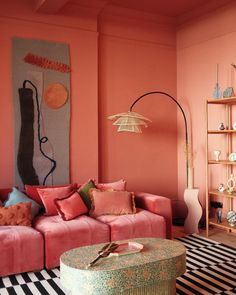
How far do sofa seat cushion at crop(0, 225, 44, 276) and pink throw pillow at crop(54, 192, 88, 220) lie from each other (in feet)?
1.52

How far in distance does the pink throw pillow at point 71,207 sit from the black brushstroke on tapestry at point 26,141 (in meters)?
0.72

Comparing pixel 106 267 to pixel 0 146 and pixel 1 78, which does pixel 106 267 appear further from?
pixel 1 78

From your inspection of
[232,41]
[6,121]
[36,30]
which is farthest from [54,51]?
[232,41]

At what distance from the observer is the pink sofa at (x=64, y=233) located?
3461mm

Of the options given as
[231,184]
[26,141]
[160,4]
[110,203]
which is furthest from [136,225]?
[160,4]

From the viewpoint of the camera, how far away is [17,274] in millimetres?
3512

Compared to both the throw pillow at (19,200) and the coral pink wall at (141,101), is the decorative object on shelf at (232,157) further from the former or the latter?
the throw pillow at (19,200)

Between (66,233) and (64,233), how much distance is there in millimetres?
21

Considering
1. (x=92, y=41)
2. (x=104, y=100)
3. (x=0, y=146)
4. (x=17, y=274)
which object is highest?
(x=92, y=41)

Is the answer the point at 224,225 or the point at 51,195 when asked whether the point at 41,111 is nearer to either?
the point at 51,195

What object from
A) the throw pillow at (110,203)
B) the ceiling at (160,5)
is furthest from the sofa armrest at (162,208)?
the ceiling at (160,5)

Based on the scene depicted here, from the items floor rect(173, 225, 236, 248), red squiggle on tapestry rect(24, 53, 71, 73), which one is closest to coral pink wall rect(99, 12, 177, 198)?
red squiggle on tapestry rect(24, 53, 71, 73)

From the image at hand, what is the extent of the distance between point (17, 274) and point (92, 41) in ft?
10.4

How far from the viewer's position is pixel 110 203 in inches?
170
